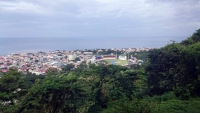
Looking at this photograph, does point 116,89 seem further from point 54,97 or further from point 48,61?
point 48,61

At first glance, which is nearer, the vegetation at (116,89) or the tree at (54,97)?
the vegetation at (116,89)

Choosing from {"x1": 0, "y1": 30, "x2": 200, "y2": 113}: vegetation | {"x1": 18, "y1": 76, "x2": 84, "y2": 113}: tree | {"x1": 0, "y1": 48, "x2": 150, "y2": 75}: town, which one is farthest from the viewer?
{"x1": 0, "y1": 48, "x2": 150, "y2": 75}: town

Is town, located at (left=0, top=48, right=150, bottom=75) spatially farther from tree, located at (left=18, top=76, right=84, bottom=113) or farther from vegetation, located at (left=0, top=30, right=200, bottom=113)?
tree, located at (left=18, top=76, right=84, bottom=113)

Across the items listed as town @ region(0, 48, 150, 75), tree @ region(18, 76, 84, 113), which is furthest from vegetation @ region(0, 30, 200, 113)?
town @ region(0, 48, 150, 75)

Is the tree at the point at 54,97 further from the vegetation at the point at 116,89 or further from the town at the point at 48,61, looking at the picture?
the town at the point at 48,61

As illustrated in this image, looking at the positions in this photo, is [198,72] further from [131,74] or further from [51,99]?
[51,99]

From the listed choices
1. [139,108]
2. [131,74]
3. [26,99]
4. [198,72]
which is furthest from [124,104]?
[198,72]

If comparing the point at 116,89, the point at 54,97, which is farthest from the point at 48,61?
the point at 54,97

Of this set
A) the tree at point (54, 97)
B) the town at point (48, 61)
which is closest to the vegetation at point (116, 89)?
the tree at point (54, 97)
